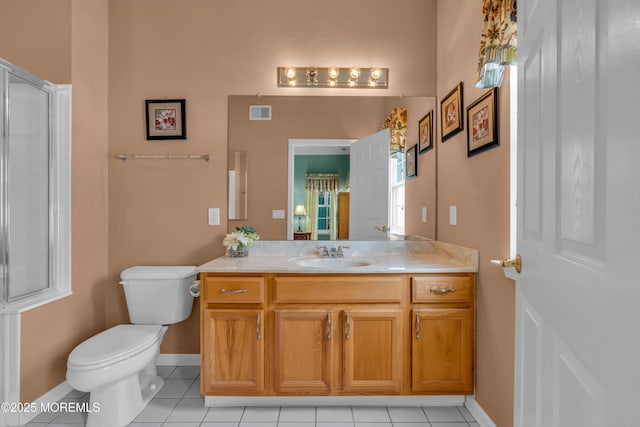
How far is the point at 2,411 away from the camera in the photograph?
5.74 ft

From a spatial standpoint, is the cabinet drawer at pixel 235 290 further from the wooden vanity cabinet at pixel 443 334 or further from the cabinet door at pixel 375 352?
the wooden vanity cabinet at pixel 443 334

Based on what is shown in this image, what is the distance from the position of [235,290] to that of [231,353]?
1.17 feet

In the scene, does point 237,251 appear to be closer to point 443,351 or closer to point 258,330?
A: point 258,330

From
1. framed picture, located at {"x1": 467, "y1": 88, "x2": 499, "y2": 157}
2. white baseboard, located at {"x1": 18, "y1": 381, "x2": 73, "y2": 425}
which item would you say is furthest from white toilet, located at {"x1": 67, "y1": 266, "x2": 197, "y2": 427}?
framed picture, located at {"x1": 467, "y1": 88, "x2": 499, "y2": 157}

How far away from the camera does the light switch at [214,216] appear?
98.9 inches

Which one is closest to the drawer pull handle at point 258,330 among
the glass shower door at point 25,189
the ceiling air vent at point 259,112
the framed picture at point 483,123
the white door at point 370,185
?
the white door at point 370,185

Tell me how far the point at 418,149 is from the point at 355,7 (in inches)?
45.0

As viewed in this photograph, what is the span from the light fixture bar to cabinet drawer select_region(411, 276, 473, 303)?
1.45 metres

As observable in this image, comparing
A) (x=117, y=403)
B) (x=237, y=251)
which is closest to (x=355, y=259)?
(x=237, y=251)

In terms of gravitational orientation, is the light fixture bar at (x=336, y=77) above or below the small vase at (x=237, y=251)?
above

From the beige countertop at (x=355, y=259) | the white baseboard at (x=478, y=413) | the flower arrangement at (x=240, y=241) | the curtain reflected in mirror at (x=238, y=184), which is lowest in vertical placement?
the white baseboard at (x=478, y=413)

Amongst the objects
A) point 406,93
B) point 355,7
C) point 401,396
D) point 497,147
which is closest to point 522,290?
point 497,147

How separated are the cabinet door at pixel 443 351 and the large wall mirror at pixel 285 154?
707 millimetres

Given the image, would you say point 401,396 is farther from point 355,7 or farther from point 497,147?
point 355,7
